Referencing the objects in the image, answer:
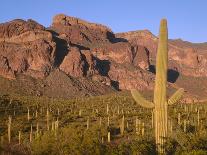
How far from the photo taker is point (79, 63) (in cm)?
9731

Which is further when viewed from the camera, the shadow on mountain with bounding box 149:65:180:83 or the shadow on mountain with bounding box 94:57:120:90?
the shadow on mountain with bounding box 149:65:180:83

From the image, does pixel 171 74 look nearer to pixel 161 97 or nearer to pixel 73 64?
pixel 73 64

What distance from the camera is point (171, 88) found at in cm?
9531

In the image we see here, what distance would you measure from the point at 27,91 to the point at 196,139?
58.6m

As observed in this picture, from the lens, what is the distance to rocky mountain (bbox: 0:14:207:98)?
286 feet

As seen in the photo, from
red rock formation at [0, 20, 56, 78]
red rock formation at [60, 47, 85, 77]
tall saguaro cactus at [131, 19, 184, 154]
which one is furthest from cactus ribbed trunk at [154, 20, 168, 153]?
red rock formation at [60, 47, 85, 77]

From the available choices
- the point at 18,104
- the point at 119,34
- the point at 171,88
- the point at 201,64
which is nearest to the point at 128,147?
the point at 18,104

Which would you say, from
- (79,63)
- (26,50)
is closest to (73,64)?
(79,63)

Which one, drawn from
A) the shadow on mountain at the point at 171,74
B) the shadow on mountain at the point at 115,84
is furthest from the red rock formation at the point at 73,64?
the shadow on mountain at the point at 171,74

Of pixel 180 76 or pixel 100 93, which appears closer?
pixel 100 93

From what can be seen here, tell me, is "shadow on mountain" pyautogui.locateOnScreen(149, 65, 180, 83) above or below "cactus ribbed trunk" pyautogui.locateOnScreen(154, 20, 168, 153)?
above

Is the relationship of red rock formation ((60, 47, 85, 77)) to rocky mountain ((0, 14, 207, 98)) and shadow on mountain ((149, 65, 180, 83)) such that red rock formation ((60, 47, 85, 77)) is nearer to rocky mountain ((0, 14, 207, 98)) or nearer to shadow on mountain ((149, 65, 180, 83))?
rocky mountain ((0, 14, 207, 98))

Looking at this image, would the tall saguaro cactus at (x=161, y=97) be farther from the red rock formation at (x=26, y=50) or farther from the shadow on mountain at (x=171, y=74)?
the shadow on mountain at (x=171, y=74)

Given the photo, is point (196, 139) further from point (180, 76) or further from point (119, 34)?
point (119, 34)
